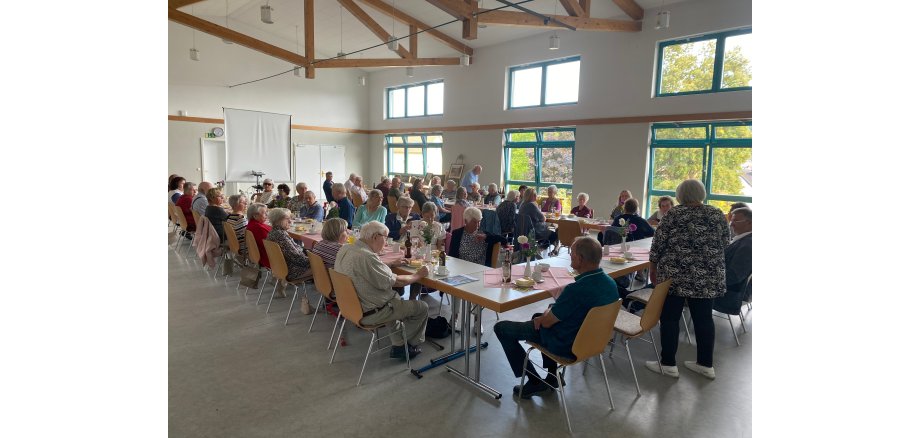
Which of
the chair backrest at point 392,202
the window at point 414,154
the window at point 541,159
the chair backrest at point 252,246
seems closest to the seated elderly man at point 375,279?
the chair backrest at point 252,246

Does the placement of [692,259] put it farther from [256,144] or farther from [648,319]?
[256,144]

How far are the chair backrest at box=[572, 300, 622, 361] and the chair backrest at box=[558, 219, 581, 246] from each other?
155 inches

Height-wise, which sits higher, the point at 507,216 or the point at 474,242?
the point at 507,216

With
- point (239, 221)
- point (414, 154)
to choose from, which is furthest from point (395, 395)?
point (414, 154)

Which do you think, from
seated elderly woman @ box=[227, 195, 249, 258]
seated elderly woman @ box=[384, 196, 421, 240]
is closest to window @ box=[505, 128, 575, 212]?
seated elderly woman @ box=[384, 196, 421, 240]

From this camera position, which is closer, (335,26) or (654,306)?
(654,306)

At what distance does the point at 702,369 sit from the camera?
3.48 m

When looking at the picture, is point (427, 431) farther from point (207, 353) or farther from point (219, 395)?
point (207, 353)

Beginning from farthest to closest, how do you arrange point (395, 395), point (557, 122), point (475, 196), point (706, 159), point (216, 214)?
point (557, 122), point (475, 196), point (706, 159), point (216, 214), point (395, 395)

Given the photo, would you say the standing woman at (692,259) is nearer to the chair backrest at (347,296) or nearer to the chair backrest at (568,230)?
the chair backrest at (347,296)

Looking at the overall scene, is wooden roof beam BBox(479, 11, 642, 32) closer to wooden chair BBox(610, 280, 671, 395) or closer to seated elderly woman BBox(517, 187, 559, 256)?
seated elderly woman BBox(517, 187, 559, 256)

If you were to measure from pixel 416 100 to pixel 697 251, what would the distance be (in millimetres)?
12556
